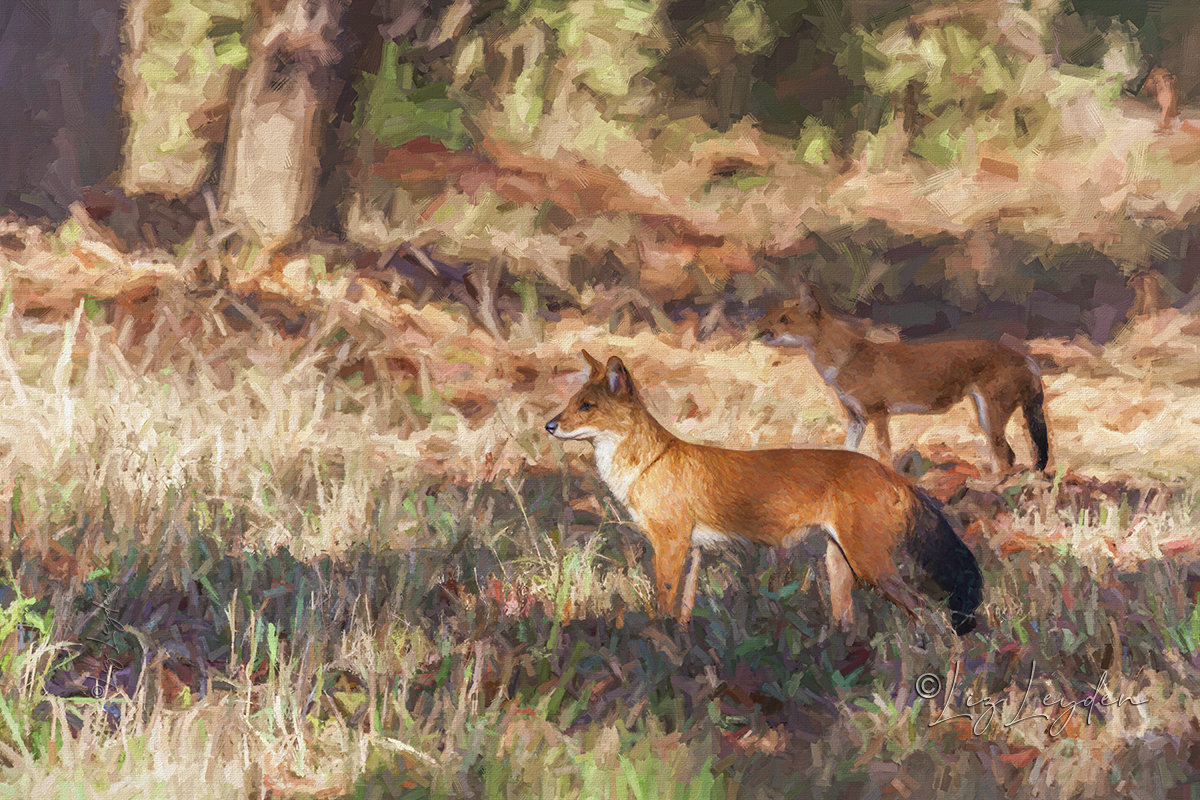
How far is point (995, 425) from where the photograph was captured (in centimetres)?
595

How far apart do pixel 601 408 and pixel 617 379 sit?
0.37 ft

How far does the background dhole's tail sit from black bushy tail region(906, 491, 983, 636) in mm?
2772

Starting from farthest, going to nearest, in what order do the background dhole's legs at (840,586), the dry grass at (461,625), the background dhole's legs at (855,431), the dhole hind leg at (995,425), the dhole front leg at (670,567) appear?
the dhole hind leg at (995,425) → the background dhole's legs at (855,431) → the dhole front leg at (670,567) → the background dhole's legs at (840,586) → the dry grass at (461,625)

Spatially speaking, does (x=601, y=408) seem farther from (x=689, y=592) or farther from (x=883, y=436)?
(x=883, y=436)

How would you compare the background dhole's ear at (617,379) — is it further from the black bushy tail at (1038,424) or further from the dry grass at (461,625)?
the black bushy tail at (1038,424)

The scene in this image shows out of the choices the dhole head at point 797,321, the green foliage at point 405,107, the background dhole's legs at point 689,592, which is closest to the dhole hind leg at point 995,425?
the dhole head at point 797,321

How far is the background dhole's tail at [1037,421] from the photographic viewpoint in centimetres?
586

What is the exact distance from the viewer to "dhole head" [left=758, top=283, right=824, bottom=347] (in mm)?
5852

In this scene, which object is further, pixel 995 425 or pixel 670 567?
pixel 995 425

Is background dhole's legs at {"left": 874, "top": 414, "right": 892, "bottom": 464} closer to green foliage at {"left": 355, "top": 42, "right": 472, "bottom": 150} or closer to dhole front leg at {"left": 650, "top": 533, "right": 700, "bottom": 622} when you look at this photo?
dhole front leg at {"left": 650, "top": 533, "right": 700, "bottom": 622}

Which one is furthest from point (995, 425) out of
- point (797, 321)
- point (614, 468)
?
point (614, 468)

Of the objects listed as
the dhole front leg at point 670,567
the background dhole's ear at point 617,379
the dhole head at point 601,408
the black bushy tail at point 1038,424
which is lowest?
the black bushy tail at point 1038,424

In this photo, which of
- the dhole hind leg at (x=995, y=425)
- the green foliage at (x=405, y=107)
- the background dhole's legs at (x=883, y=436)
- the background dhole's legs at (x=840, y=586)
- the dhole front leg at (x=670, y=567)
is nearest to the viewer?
the background dhole's legs at (x=840, y=586)

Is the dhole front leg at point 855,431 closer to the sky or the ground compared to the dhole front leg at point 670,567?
closer to the ground
